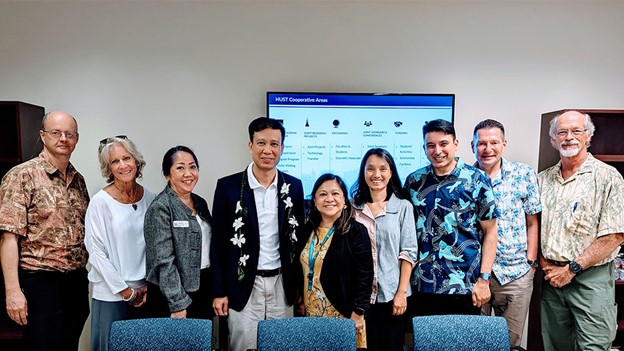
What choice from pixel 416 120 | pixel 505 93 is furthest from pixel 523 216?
pixel 505 93

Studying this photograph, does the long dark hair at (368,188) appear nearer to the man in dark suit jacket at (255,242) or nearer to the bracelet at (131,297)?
the man in dark suit jacket at (255,242)

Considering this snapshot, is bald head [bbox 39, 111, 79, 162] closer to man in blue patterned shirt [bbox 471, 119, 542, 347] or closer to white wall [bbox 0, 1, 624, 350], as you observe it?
white wall [bbox 0, 1, 624, 350]

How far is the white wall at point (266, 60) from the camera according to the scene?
302cm

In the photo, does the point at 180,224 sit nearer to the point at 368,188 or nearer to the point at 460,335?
the point at 368,188

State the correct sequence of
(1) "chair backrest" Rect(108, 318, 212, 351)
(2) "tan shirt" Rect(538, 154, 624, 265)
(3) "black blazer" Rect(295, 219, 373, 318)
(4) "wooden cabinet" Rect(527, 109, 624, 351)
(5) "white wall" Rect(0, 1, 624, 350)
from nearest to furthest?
(1) "chair backrest" Rect(108, 318, 212, 351) → (3) "black blazer" Rect(295, 219, 373, 318) → (2) "tan shirt" Rect(538, 154, 624, 265) → (4) "wooden cabinet" Rect(527, 109, 624, 351) → (5) "white wall" Rect(0, 1, 624, 350)

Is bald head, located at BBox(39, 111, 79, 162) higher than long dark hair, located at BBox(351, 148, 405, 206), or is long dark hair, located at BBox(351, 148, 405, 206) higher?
bald head, located at BBox(39, 111, 79, 162)

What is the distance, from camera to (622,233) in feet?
7.36

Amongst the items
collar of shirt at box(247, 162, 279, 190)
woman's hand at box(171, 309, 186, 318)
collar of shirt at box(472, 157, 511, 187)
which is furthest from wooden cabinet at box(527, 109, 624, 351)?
woman's hand at box(171, 309, 186, 318)

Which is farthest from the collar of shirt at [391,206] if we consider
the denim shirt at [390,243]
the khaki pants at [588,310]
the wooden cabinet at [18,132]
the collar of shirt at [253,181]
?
the wooden cabinet at [18,132]

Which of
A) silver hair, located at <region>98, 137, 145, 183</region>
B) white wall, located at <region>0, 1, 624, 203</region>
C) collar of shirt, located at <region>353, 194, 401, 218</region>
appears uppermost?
white wall, located at <region>0, 1, 624, 203</region>

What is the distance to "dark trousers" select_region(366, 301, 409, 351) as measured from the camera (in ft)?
6.98

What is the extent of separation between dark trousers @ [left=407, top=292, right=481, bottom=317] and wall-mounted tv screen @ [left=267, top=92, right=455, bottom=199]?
1156 millimetres

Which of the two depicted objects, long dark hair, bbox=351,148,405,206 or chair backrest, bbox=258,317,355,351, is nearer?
chair backrest, bbox=258,317,355,351

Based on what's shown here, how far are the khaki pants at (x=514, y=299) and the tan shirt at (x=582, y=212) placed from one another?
238 mm
